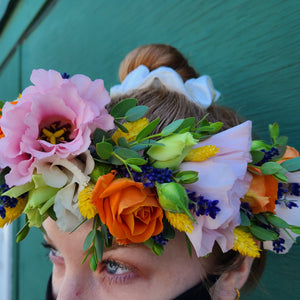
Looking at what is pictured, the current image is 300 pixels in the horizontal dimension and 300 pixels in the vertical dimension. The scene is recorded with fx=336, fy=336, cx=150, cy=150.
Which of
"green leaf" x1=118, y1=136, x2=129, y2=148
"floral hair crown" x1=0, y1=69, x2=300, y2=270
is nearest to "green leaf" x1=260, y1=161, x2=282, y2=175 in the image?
"floral hair crown" x1=0, y1=69, x2=300, y2=270

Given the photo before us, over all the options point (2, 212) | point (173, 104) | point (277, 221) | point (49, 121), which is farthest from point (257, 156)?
point (2, 212)

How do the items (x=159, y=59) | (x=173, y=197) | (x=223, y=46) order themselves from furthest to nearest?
1. (x=223, y=46)
2. (x=159, y=59)
3. (x=173, y=197)

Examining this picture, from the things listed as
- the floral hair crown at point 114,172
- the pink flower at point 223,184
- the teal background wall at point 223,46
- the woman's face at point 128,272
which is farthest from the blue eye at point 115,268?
the teal background wall at point 223,46

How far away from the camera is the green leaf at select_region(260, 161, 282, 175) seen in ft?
2.50

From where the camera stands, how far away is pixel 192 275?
2.73 ft

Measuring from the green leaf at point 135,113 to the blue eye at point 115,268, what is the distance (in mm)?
349

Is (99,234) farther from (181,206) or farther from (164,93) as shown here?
(164,93)

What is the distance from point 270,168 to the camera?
2.53ft

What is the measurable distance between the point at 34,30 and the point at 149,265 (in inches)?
104

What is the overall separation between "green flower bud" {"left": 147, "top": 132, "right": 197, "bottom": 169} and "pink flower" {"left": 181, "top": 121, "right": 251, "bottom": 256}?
0.10 feet

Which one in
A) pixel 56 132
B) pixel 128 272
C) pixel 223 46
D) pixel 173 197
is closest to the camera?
pixel 173 197

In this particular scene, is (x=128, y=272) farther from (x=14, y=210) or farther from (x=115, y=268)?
(x=14, y=210)

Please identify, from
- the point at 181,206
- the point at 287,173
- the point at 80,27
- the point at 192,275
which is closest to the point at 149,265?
the point at 192,275

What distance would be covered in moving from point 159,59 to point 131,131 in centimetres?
49
